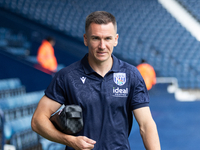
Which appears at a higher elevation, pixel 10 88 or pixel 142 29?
pixel 142 29

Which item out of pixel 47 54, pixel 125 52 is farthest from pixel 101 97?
pixel 125 52

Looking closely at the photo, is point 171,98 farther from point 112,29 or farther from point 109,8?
point 112,29

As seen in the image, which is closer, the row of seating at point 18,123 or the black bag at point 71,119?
the black bag at point 71,119

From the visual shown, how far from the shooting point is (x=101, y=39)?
1696 mm

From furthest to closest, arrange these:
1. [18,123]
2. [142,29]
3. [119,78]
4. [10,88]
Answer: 1. [142,29]
2. [10,88]
3. [18,123]
4. [119,78]

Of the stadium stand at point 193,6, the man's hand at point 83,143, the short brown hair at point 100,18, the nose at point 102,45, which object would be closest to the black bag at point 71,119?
the man's hand at point 83,143

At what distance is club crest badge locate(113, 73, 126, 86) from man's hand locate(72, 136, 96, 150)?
0.41 meters

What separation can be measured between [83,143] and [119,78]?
479mm

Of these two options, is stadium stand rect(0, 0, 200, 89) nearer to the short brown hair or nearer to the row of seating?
the row of seating

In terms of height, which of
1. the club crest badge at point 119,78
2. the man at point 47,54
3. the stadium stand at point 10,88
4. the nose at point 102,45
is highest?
the man at point 47,54

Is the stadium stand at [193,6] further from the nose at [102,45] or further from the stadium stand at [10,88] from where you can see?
the nose at [102,45]

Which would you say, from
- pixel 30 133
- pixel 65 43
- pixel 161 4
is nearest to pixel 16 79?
pixel 30 133

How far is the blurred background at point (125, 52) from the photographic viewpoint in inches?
212

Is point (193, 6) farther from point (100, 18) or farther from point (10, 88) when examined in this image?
point (100, 18)
